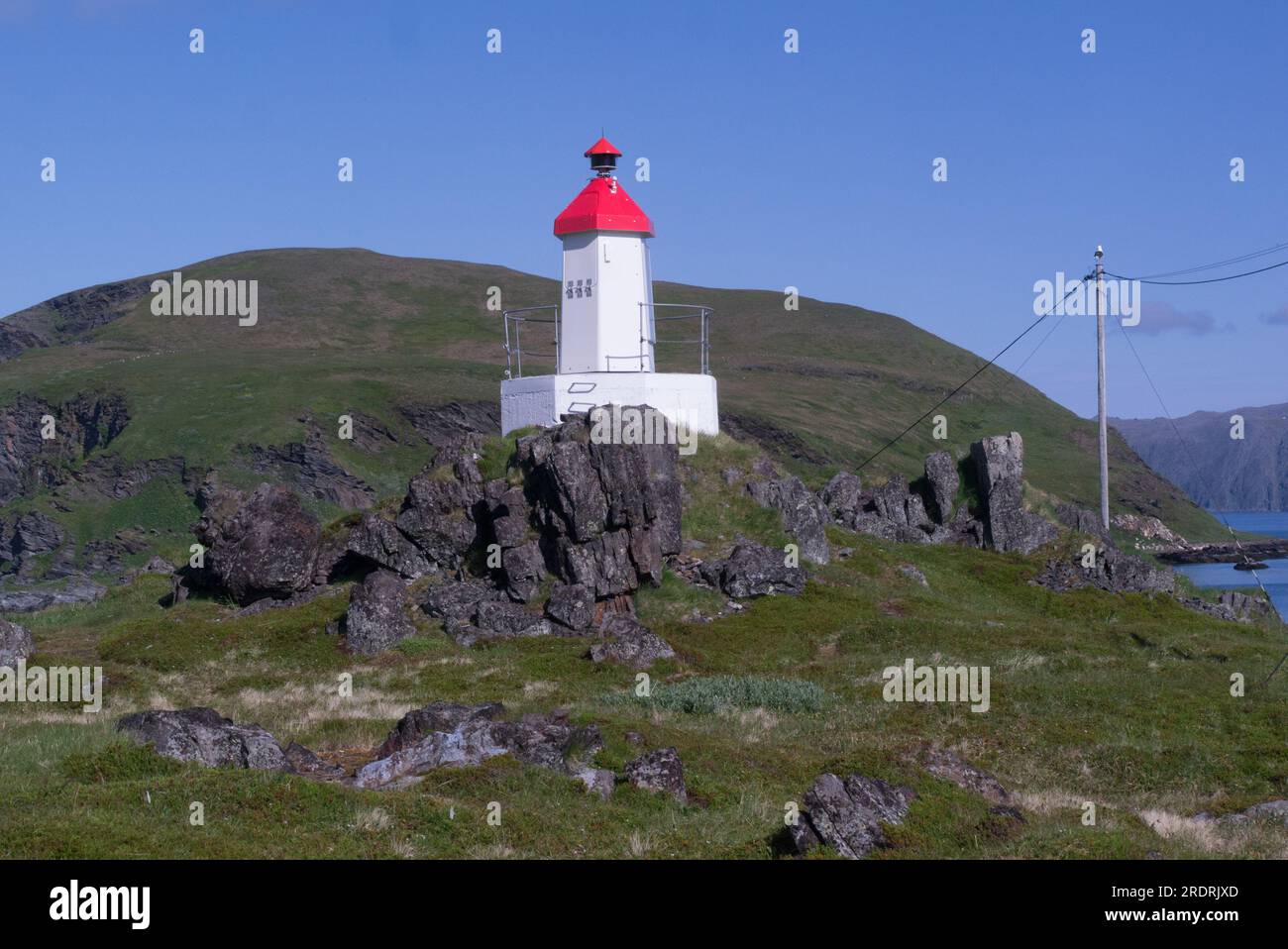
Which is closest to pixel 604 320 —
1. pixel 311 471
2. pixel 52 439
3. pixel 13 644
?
pixel 13 644

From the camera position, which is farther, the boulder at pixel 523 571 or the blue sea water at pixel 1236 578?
the blue sea water at pixel 1236 578

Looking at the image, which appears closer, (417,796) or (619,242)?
(417,796)

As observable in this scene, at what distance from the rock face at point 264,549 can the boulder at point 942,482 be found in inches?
1084

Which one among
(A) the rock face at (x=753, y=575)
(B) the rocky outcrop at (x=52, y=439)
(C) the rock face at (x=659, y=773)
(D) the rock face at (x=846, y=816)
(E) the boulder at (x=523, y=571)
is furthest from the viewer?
(B) the rocky outcrop at (x=52, y=439)

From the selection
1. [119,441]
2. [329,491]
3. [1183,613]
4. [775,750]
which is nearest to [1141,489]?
[329,491]

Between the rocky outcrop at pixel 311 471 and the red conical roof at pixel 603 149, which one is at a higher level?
the red conical roof at pixel 603 149

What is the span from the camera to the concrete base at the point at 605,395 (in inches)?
2000

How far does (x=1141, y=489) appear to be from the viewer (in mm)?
184000

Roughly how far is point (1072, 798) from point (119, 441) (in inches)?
4479

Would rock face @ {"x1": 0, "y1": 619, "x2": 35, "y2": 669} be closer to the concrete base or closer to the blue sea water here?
the concrete base

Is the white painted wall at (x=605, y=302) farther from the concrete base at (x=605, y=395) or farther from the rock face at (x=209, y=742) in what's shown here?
the rock face at (x=209, y=742)

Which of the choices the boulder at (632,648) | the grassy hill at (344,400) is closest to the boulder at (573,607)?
the boulder at (632,648)

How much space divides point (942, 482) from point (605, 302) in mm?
18684
